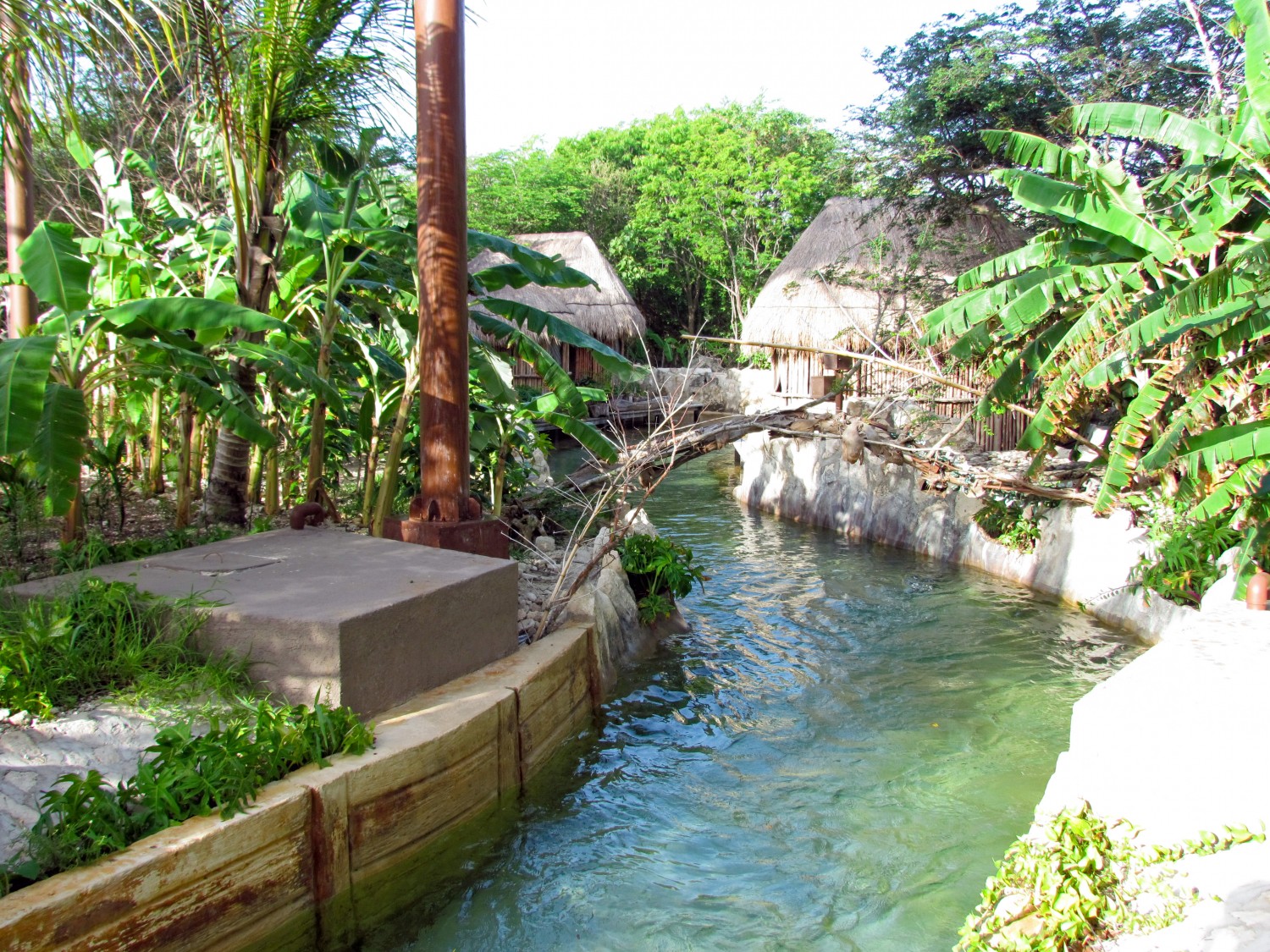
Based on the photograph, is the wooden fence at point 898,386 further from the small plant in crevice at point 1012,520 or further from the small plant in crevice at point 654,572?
the small plant in crevice at point 654,572

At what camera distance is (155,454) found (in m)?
8.02

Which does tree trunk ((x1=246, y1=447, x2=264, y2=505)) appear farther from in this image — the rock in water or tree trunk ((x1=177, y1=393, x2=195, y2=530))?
the rock in water

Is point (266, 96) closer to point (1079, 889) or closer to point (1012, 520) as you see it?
point (1079, 889)

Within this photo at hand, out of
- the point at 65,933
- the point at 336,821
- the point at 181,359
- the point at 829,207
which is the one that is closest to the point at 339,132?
the point at 181,359

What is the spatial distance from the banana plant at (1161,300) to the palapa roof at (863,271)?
4.70 metres

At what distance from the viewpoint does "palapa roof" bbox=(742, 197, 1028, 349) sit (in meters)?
15.6

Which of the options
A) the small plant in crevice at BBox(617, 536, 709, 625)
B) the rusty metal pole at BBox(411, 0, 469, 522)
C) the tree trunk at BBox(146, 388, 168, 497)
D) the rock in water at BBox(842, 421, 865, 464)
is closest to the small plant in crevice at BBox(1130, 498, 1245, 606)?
the small plant in crevice at BBox(617, 536, 709, 625)

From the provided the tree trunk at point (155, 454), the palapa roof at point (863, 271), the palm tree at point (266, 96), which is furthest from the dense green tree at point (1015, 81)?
the tree trunk at point (155, 454)

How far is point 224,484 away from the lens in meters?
6.70

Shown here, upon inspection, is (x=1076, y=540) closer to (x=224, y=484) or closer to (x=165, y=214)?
(x=224, y=484)

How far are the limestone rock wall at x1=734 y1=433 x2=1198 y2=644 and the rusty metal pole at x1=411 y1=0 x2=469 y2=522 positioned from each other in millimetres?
5844

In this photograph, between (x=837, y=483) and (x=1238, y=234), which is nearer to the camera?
(x=1238, y=234)

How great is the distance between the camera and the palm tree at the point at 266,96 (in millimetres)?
6043

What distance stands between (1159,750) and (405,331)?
545 centimetres
